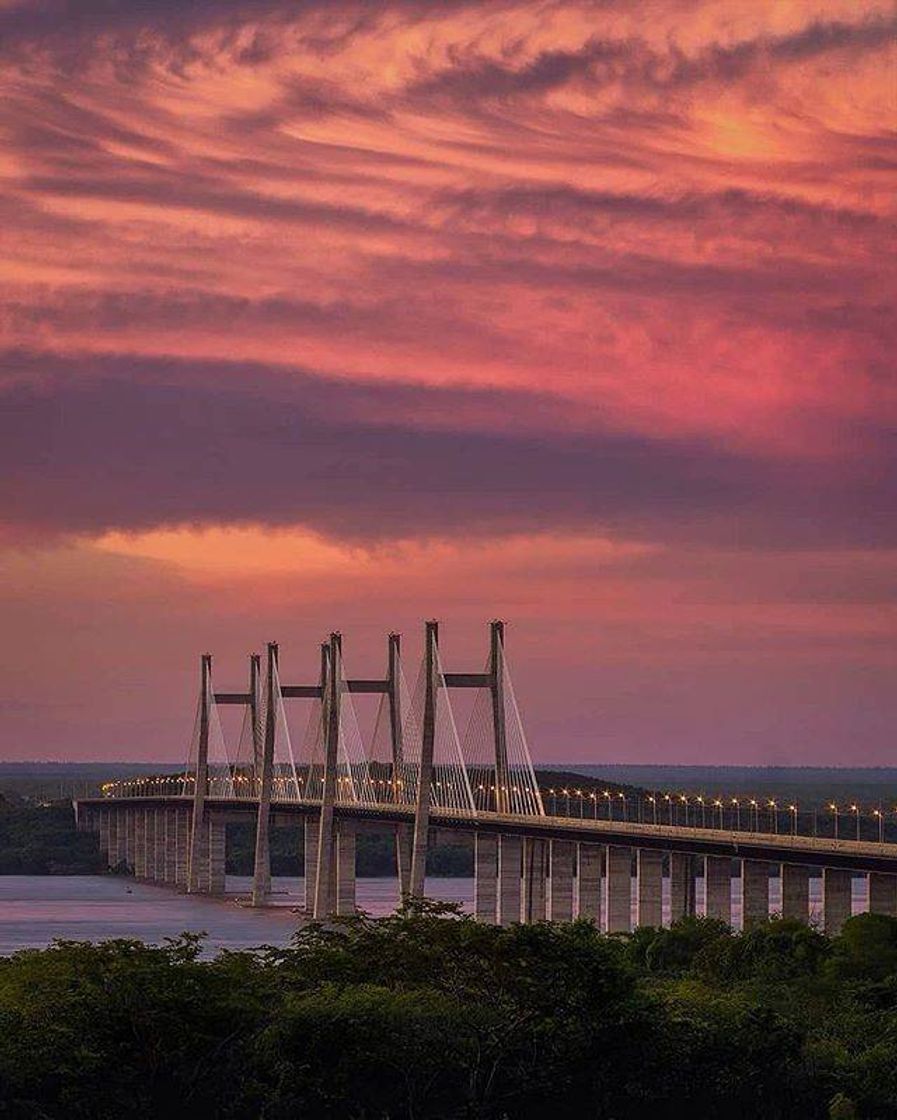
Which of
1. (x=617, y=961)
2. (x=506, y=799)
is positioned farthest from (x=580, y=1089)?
(x=506, y=799)

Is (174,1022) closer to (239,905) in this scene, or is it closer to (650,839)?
(650,839)

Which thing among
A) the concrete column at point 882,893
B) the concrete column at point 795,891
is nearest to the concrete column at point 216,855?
the concrete column at point 795,891

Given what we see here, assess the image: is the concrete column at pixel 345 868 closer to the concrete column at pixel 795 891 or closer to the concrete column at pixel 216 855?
the concrete column at pixel 216 855

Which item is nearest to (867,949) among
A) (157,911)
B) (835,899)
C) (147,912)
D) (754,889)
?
(835,899)

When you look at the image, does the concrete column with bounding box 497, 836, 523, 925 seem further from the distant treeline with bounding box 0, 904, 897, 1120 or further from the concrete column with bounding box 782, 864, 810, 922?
the distant treeline with bounding box 0, 904, 897, 1120

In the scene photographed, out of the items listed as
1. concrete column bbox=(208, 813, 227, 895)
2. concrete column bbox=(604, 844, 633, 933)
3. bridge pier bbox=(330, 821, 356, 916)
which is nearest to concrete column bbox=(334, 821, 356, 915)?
bridge pier bbox=(330, 821, 356, 916)

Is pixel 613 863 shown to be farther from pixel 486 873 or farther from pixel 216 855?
pixel 216 855
